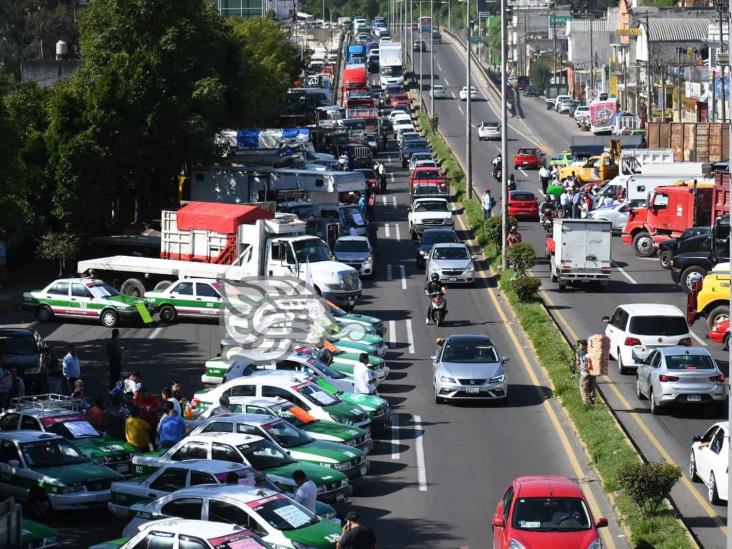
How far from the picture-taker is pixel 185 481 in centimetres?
2028

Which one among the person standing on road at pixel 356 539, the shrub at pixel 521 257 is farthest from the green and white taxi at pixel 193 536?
the shrub at pixel 521 257

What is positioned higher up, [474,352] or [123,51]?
[123,51]

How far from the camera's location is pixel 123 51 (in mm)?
53250

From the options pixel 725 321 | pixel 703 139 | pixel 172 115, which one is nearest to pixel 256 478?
pixel 725 321

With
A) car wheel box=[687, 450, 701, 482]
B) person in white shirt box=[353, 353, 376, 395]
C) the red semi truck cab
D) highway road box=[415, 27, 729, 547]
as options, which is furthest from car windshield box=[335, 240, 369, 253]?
car wheel box=[687, 450, 701, 482]

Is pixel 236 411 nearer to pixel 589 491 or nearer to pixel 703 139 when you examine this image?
pixel 589 491

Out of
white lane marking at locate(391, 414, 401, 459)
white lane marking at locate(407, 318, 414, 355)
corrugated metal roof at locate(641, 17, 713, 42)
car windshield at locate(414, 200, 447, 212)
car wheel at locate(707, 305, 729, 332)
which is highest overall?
corrugated metal roof at locate(641, 17, 713, 42)

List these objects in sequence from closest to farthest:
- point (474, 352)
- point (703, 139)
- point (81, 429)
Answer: point (81, 429) → point (474, 352) → point (703, 139)

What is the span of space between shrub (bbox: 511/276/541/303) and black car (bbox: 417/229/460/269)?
26.2 feet

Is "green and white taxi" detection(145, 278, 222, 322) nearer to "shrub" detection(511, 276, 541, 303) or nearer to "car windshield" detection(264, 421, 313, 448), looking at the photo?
"shrub" detection(511, 276, 541, 303)

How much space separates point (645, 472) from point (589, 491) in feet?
9.53

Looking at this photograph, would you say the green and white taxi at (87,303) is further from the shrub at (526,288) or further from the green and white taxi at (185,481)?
the green and white taxi at (185,481)

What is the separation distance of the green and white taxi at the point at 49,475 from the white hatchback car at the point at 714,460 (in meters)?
9.30

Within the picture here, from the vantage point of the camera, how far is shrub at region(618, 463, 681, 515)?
19734 mm
